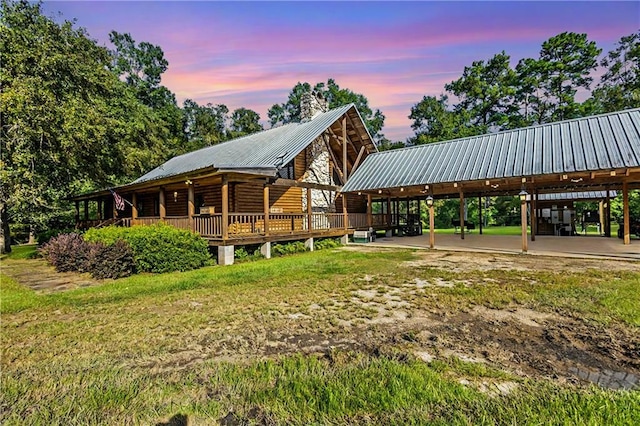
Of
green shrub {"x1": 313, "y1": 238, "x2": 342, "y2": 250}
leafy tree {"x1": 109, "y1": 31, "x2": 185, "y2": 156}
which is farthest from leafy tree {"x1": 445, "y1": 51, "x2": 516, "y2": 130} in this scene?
leafy tree {"x1": 109, "y1": 31, "x2": 185, "y2": 156}

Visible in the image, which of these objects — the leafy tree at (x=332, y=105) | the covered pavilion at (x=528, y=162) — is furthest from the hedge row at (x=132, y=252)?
the leafy tree at (x=332, y=105)

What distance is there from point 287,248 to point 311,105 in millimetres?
10661

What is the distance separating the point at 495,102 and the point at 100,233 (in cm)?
3853

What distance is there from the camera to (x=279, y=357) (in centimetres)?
365

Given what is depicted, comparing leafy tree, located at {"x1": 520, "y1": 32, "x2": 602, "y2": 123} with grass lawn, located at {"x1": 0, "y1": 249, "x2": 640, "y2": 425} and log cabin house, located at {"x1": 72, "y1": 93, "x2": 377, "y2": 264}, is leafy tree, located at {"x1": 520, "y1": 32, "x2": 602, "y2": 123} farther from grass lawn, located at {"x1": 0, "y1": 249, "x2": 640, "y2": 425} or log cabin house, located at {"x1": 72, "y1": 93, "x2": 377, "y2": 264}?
grass lawn, located at {"x1": 0, "y1": 249, "x2": 640, "y2": 425}

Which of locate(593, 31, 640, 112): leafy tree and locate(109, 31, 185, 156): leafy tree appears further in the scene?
locate(109, 31, 185, 156): leafy tree

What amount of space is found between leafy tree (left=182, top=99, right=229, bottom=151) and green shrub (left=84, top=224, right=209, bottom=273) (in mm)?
30885

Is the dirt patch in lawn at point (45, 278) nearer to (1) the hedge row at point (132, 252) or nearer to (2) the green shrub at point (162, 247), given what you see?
(1) the hedge row at point (132, 252)

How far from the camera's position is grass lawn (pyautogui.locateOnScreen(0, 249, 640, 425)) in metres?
2.63

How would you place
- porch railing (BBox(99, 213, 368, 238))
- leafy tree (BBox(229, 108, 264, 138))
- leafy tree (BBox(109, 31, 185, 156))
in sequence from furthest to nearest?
1. leafy tree (BBox(229, 108, 264, 138))
2. leafy tree (BBox(109, 31, 185, 156))
3. porch railing (BBox(99, 213, 368, 238))

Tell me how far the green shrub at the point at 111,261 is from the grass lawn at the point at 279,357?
4.64 ft

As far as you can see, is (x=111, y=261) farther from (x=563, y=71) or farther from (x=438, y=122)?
(x=563, y=71)

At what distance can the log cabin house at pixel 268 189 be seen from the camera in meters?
11.6

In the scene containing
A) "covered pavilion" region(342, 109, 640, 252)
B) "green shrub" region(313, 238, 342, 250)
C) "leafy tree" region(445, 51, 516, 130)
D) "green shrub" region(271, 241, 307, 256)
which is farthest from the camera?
"leafy tree" region(445, 51, 516, 130)
